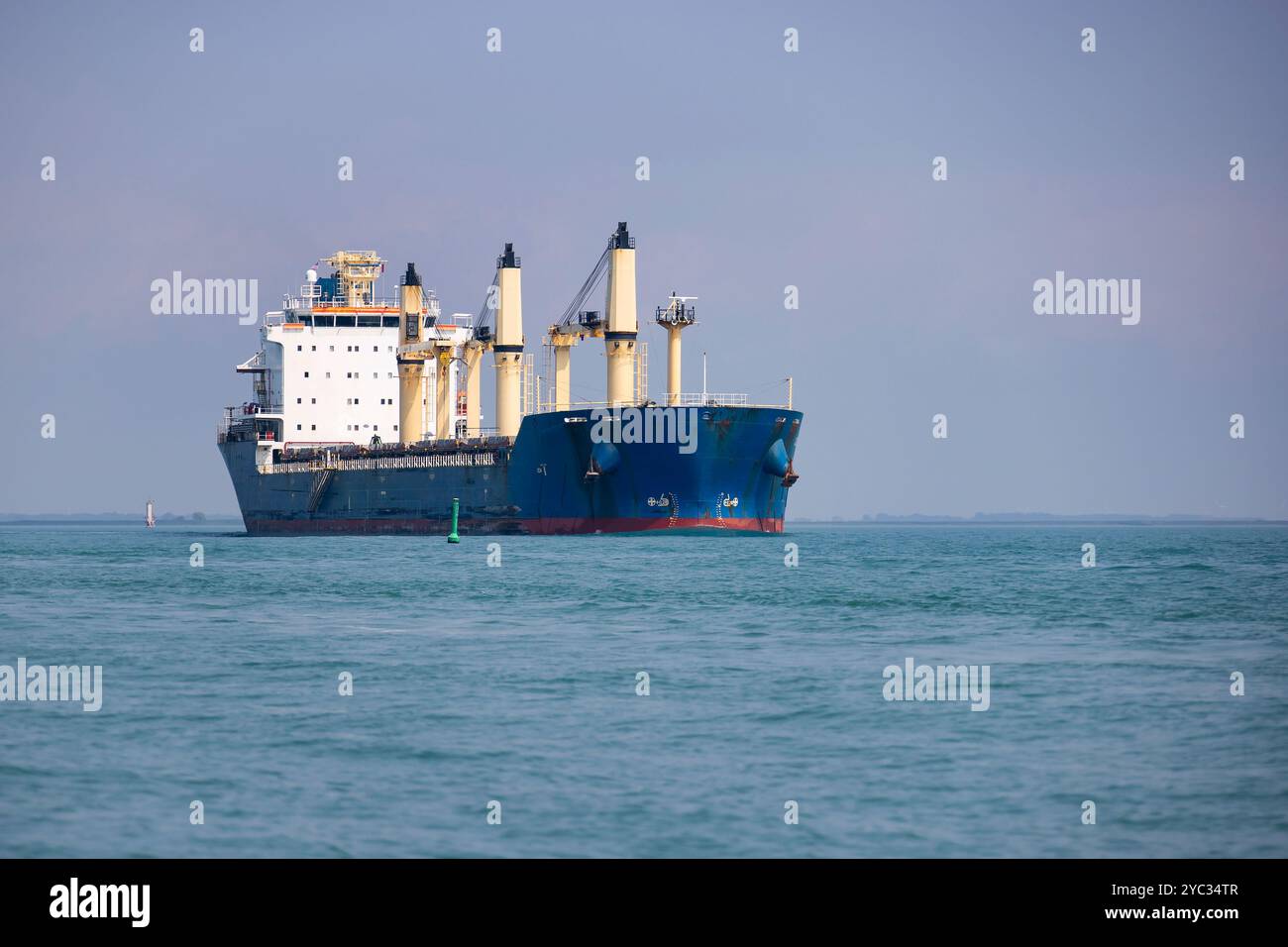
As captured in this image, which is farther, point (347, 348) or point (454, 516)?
point (347, 348)

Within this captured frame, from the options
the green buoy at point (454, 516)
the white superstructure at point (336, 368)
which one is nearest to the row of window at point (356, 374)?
the white superstructure at point (336, 368)

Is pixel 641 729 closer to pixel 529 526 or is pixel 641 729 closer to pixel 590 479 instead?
pixel 590 479

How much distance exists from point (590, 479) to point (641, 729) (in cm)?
4383

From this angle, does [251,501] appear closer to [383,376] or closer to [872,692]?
[383,376]

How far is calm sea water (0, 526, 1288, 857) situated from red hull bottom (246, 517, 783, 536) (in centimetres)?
2433

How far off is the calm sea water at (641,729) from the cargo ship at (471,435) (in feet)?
77.8

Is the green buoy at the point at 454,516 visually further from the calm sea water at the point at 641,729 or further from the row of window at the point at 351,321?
the calm sea water at the point at 641,729

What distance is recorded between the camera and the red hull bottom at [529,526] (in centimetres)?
6153

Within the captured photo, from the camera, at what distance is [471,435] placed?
82.3 meters

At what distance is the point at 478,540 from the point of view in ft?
225

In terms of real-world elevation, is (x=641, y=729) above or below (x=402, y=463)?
below

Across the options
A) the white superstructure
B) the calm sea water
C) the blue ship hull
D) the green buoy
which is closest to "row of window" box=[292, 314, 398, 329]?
the white superstructure

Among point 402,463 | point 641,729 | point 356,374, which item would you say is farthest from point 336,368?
point 641,729
